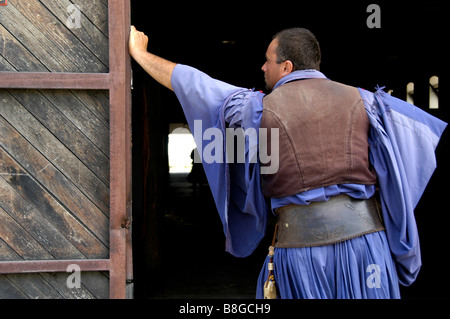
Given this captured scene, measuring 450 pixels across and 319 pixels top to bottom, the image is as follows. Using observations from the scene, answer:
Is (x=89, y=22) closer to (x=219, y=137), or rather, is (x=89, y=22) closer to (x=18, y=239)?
(x=219, y=137)

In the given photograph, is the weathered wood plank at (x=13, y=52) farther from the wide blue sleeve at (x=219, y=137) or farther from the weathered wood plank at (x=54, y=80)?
the wide blue sleeve at (x=219, y=137)

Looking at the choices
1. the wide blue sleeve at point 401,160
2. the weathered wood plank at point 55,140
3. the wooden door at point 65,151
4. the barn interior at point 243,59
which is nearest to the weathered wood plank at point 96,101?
the wooden door at point 65,151

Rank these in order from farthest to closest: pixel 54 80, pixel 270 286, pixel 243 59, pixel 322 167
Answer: pixel 243 59 < pixel 54 80 < pixel 270 286 < pixel 322 167

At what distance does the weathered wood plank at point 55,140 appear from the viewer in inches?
90.7

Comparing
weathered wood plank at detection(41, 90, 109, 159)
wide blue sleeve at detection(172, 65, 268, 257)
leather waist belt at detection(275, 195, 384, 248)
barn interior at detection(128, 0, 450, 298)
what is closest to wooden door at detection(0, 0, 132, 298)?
weathered wood plank at detection(41, 90, 109, 159)

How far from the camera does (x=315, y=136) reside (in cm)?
201

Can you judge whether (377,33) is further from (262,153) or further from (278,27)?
(262,153)

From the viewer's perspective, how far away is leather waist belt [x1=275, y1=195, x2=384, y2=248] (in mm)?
2031

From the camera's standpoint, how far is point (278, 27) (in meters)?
6.68

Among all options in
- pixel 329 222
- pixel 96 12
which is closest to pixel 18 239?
pixel 96 12

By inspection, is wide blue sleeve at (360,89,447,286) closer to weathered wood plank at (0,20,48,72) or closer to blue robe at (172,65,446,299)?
blue robe at (172,65,446,299)

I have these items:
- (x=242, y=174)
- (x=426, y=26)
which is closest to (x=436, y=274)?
(x=426, y=26)

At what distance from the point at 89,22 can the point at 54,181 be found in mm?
808
